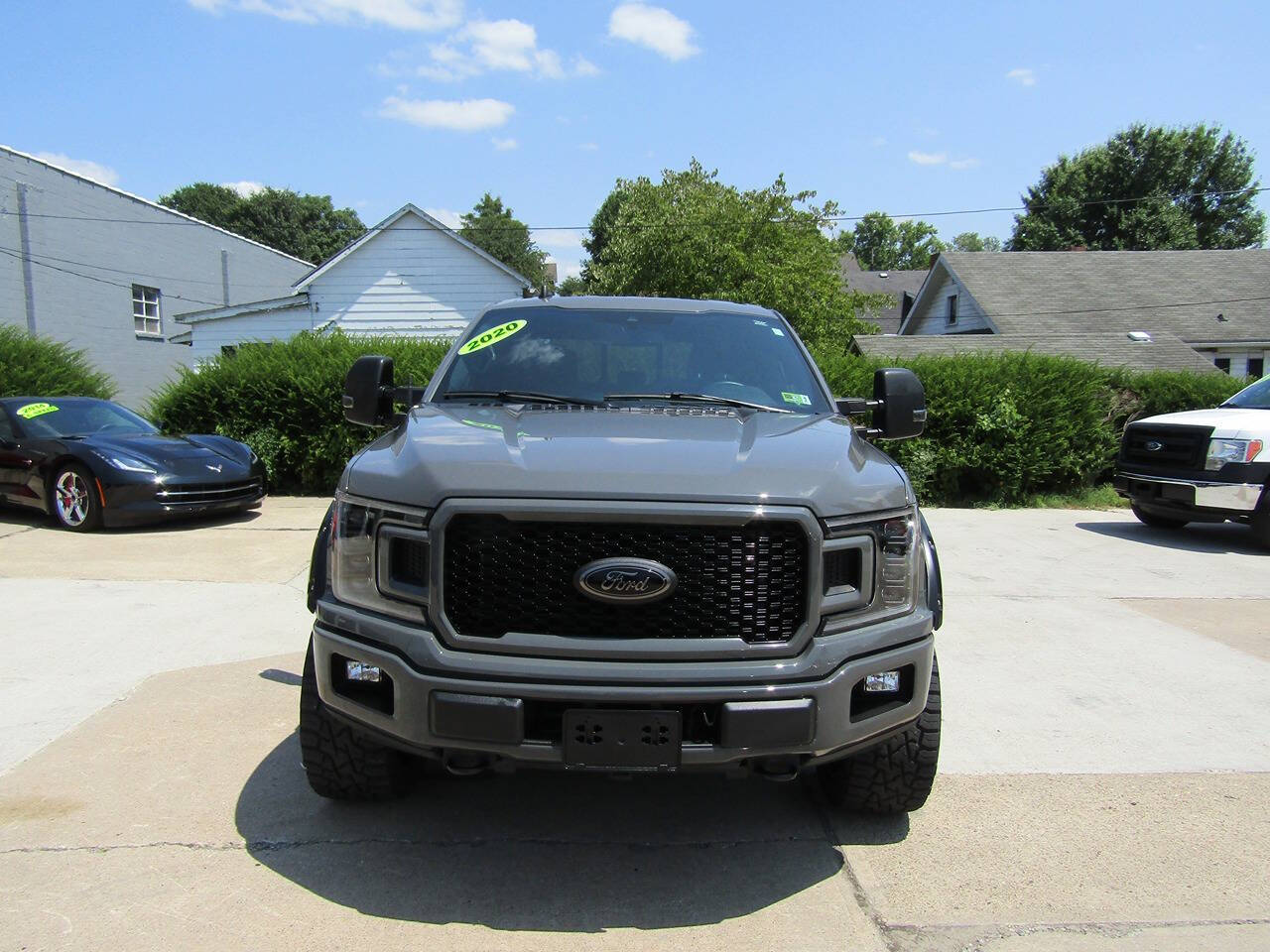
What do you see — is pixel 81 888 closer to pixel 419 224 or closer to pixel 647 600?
pixel 647 600

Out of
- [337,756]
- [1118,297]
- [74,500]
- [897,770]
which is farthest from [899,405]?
[1118,297]

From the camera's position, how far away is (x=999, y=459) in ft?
40.3

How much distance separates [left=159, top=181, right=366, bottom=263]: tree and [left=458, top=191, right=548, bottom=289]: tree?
8937 millimetres

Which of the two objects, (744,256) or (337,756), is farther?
(744,256)

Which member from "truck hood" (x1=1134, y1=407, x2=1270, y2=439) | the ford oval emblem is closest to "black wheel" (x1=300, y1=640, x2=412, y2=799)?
the ford oval emblem

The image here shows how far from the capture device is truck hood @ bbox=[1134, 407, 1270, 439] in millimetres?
8875

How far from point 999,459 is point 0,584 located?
1108 centimetres

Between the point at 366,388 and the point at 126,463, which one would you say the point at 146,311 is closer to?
the point at 126,463

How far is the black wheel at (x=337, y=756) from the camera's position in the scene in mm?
3014

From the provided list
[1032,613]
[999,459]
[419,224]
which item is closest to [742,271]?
[419,224]

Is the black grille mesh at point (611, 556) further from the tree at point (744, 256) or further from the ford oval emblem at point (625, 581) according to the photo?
the tree at point (744, 256)

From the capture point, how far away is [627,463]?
8.52 ft

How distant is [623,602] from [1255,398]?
10.1 m

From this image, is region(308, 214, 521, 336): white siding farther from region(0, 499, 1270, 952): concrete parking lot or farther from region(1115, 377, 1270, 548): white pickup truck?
region(0, 499, 1270, 952): concrete parking lot
